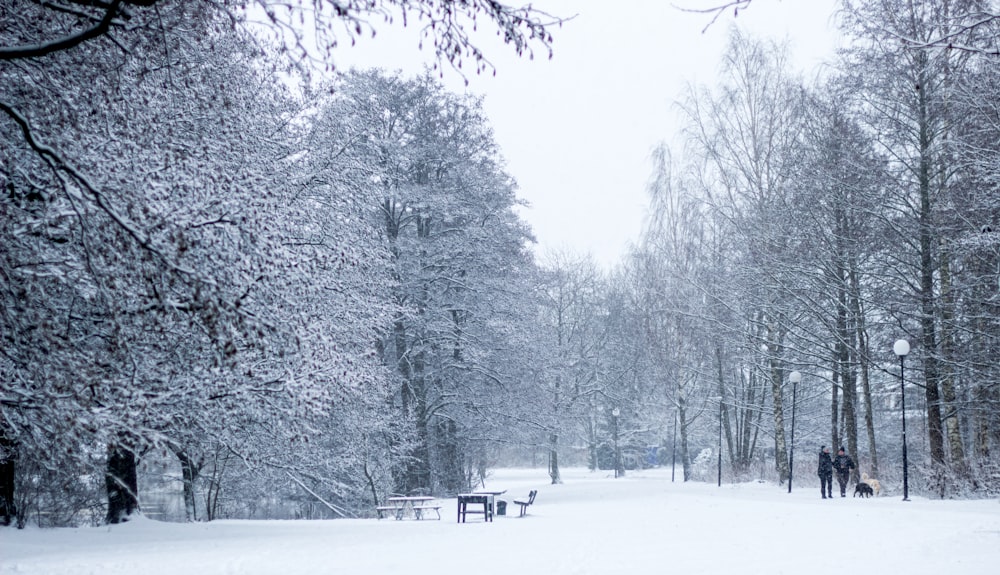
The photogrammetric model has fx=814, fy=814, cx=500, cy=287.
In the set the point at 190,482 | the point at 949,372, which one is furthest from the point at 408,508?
the point at 949,372

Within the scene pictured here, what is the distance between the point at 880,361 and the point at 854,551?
1274 centimetres

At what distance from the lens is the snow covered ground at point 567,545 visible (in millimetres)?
8586

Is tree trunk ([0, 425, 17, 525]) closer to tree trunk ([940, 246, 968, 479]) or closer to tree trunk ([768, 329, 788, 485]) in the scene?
tree trunk ([940, 246, 968, 479])

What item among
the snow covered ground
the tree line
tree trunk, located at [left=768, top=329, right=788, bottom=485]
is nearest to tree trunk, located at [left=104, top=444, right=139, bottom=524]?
the tree line

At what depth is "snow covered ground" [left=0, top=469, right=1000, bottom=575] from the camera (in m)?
8.59

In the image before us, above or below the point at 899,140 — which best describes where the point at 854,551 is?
below

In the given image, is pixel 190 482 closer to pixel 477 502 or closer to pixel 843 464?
pixel 477 502

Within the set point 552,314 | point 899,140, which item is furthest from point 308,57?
point 552,314

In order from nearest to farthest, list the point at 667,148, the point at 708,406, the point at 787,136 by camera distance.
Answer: the point at 787,136 < the point at 667,148 < the point at 708,406

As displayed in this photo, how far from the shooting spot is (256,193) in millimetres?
9078

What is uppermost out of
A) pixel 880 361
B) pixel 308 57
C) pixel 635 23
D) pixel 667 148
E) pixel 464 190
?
pixel 667 148

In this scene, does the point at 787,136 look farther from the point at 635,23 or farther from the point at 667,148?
the point at 635,23

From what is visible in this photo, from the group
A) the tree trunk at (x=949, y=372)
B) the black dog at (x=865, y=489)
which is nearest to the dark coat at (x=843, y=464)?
the black dog at (x=865, y=489)

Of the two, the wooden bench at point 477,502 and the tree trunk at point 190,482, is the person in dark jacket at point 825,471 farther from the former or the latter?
the tree trunk at point 190,482
